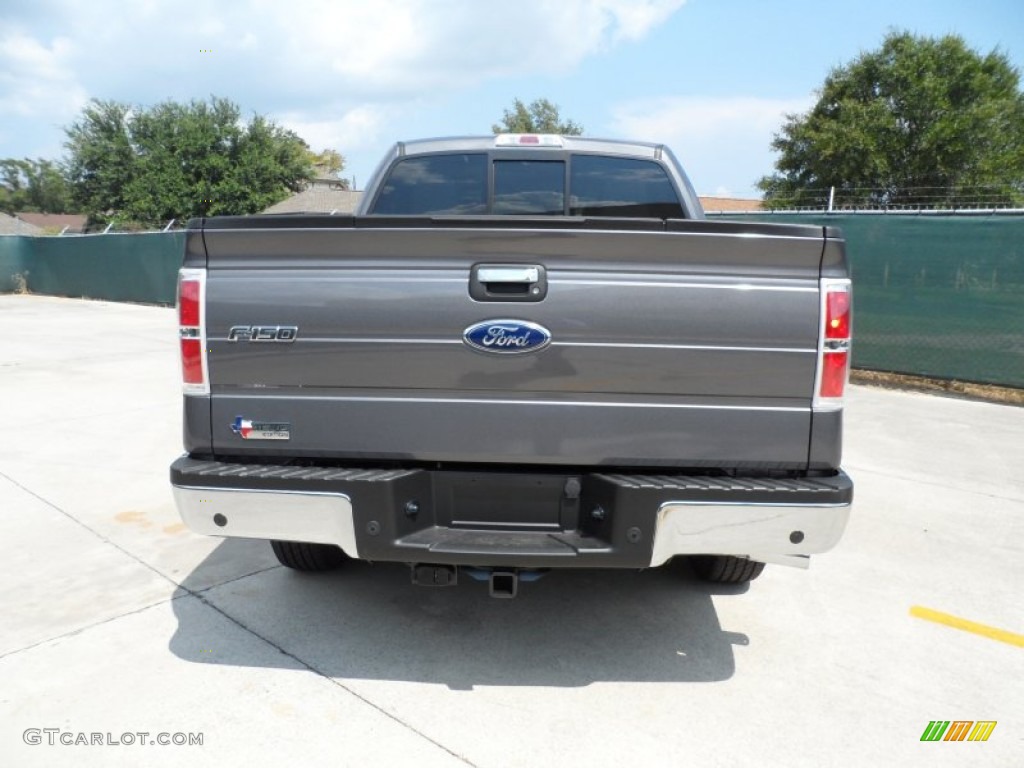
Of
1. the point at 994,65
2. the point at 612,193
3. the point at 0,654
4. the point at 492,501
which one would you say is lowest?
the point at 0,654

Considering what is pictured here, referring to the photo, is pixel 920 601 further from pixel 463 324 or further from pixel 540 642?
pixel 463 324

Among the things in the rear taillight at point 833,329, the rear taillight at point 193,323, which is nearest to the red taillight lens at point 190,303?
the rear taillight at point 193,323

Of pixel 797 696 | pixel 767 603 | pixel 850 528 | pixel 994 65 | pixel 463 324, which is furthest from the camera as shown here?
pixel 994 65

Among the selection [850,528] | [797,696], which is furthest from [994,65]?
[797,696]

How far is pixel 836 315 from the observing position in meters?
2.55

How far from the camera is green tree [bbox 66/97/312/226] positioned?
39.4 meters

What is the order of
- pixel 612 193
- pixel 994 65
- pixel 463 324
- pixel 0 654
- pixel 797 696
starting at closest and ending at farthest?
pixel 463 324, pixel 797 696, pixel 0 654, pixel 612 193, pixel 994 65

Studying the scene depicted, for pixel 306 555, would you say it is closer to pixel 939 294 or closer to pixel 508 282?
pixel 508 282

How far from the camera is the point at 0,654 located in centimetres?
311

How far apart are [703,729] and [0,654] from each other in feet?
9.21

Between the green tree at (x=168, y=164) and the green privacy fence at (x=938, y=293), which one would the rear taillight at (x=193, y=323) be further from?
the green tree at (x=168, y=164)

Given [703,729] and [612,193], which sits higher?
[612,193]

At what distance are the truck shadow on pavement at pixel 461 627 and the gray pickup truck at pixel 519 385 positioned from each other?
0.61 metres

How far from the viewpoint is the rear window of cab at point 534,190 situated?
4270 mm
